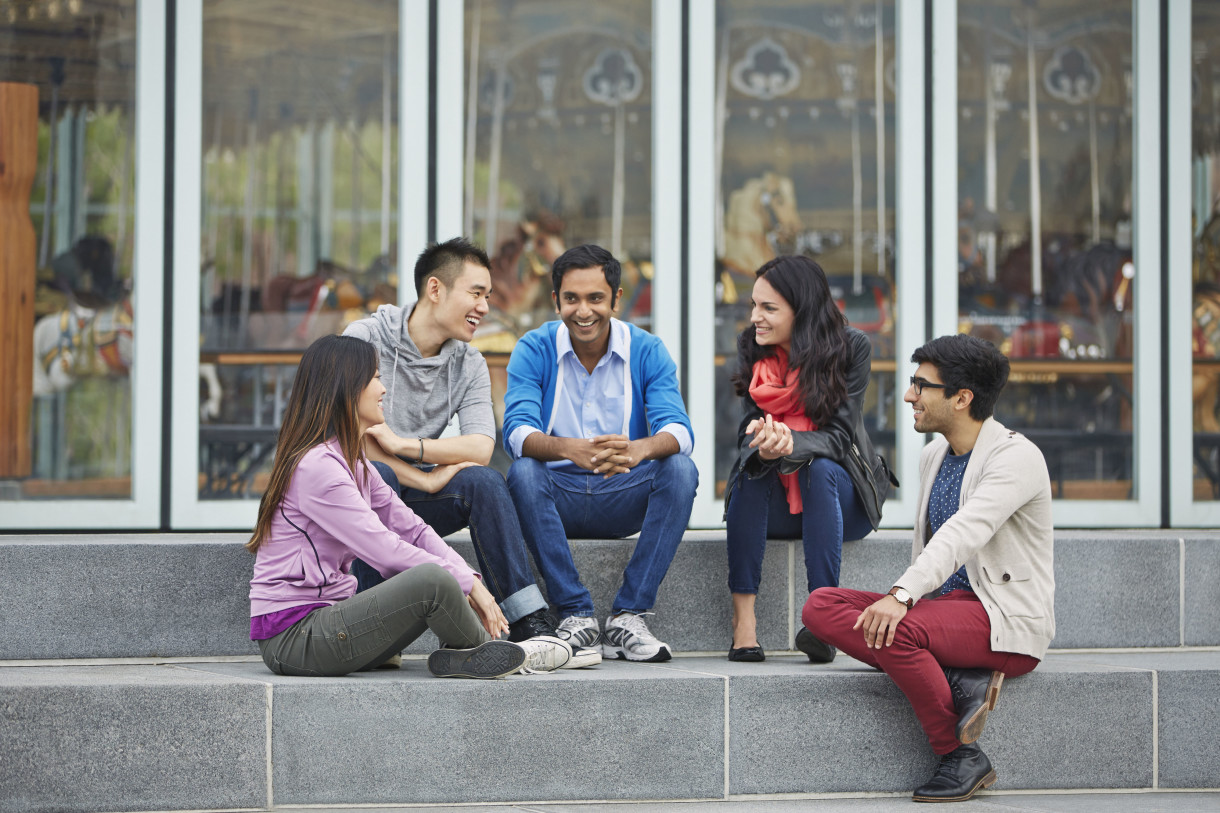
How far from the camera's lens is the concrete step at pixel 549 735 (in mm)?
3455

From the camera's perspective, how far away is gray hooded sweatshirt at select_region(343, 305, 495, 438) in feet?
14.4

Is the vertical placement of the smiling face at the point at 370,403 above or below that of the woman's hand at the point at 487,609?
above

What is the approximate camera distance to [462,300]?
4.36 meters

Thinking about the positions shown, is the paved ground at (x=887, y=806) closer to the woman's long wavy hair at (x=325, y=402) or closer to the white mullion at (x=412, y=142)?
the woman's long wavy hair at (x=325, y=402)

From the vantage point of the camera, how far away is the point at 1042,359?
631cm

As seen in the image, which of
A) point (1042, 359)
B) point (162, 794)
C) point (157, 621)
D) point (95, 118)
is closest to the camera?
point (162, 794)

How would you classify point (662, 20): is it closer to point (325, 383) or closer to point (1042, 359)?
point (1042, 359)

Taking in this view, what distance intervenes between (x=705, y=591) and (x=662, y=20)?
279 cm

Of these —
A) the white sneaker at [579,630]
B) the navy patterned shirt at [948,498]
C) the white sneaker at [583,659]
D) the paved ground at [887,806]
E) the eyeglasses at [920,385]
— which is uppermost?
the eyeglasses at [920,385]

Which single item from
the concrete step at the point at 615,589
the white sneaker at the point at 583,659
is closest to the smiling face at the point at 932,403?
the concrete step at the point at 615,589

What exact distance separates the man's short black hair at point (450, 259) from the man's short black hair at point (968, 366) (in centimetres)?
155

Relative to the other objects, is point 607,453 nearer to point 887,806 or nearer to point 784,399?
point 784,399

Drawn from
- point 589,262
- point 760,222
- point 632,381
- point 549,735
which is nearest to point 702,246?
point 760,222

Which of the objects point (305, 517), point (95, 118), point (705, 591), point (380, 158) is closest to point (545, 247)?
point (380, 158)
